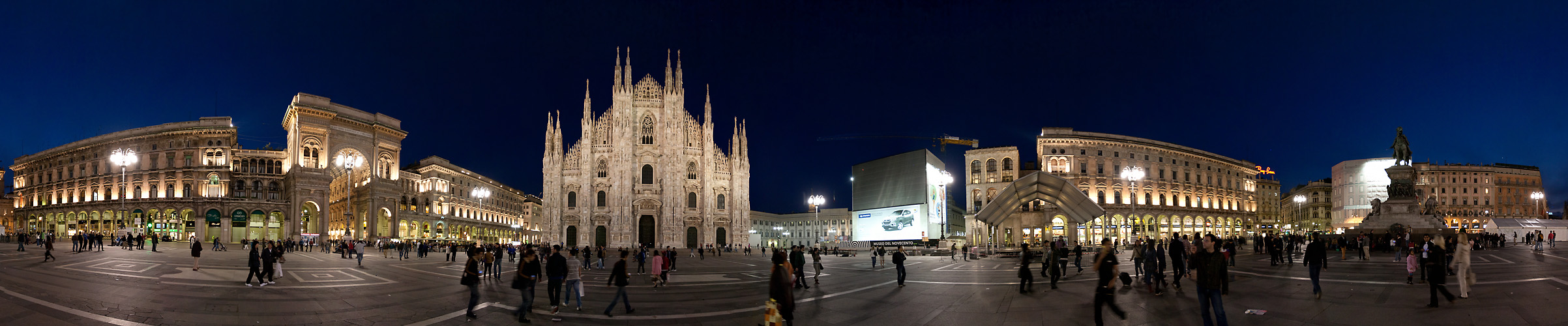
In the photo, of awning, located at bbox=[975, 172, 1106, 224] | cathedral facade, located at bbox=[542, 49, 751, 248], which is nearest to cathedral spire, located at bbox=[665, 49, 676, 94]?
cathedral facade, located at bbox=[542, 49, 751, 248]

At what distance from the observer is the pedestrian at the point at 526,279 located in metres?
11.0

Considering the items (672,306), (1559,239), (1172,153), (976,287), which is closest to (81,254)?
(672,306)

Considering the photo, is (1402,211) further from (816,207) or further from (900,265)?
(816,207)

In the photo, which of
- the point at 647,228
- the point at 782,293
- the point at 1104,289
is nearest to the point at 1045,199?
the point at 1104,289

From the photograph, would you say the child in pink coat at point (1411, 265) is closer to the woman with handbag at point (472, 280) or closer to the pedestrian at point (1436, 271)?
the pedestrian at point (1436, 271)

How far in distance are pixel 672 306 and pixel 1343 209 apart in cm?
9682

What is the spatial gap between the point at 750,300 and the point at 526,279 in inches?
201

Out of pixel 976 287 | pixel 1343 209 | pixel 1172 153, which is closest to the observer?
pixel 976 287

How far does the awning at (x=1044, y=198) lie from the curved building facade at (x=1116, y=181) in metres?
34.6

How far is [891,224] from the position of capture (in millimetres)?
80562

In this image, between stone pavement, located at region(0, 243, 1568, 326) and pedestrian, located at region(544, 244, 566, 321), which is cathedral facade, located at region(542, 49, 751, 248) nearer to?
stone pavement, located at region(0, 243, 1568, 326)

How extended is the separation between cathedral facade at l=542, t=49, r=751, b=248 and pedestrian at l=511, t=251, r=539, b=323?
59.0 meters

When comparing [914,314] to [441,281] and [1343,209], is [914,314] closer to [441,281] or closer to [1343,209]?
[441,281]

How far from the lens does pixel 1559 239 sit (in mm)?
55438
